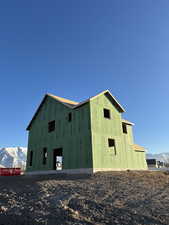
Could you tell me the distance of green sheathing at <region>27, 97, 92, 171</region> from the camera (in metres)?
16.2

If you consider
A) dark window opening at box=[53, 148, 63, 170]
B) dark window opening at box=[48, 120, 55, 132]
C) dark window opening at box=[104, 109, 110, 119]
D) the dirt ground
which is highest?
dark window opening at box=[104, 109, 110, 119]

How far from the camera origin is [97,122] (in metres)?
17.2

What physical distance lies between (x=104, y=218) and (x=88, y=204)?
5.08 ft

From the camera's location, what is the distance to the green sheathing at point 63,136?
1622cm

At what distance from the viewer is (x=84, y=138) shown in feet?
53.7

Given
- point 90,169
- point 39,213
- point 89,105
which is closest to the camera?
point 39,213

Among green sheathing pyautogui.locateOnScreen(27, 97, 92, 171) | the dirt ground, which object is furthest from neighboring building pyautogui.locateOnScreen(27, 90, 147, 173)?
the dirt ground

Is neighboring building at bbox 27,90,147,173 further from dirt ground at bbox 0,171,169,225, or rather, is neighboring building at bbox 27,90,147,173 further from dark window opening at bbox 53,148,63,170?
dirt ground at bbox 0,171,169,225

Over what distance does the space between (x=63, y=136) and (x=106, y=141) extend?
15.0ft

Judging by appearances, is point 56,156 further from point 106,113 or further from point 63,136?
point 106,113

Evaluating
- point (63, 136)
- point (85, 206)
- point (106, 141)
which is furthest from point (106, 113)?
point (85, 206)

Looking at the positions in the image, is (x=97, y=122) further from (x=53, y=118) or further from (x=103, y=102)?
(x=53, y=118)

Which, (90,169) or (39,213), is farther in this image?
(90,169)

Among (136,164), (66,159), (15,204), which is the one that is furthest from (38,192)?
(136,164)
